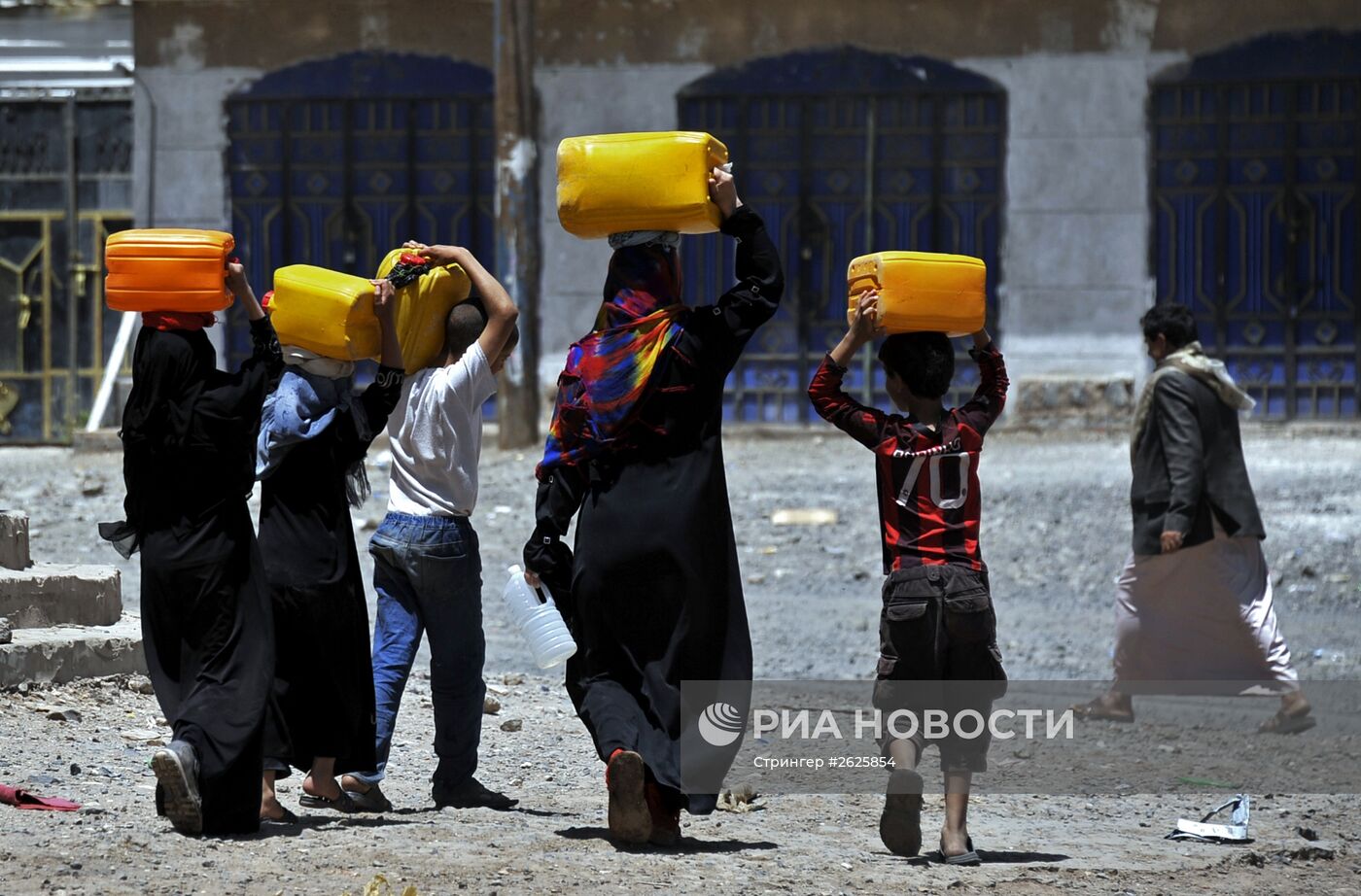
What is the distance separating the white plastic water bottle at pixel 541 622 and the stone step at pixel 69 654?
2333 mm

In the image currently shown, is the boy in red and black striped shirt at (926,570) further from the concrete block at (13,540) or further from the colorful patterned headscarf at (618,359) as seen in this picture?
the concrete block at (13,540)

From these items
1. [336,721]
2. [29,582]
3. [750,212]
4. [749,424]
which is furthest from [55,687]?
[749,424]

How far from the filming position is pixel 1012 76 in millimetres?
13594

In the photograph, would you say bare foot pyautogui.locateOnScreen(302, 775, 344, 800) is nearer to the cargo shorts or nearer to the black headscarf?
the black headscarf

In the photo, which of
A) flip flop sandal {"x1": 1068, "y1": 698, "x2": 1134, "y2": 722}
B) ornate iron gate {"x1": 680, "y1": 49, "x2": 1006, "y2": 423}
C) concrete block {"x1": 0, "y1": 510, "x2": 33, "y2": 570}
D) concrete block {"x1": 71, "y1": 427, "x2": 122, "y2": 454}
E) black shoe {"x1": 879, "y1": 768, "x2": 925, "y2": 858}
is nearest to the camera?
black shoe {"x1": 879, "y1": 768, "x2": 925, "y2": 858}

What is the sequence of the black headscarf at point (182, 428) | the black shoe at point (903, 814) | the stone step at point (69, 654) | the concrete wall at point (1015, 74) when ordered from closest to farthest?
the black shoe at point (903, 814) → the black headscarf at point (182, 428) → the stone step at point (69, 654) → the concrete wall at point (1015, 74)

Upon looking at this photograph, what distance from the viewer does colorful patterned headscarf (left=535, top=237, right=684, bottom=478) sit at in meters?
4.45

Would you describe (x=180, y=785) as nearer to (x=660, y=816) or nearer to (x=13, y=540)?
(x=660, y=816)

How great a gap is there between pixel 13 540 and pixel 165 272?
2.60 metres

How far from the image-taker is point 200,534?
4.44 m

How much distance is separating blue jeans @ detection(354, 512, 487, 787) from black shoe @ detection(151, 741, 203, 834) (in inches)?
22.7

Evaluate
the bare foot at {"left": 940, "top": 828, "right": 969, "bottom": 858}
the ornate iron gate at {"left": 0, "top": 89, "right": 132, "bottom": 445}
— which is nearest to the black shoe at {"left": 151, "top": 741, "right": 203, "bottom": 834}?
the bare foot at {"left": 940, "top": 828, "right": 969, "bottom": 858}

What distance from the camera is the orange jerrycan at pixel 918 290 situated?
445 centimetres

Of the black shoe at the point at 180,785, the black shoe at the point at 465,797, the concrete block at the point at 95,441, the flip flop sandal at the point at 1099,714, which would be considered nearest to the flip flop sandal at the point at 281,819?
the black shoe at the point at 180,785
